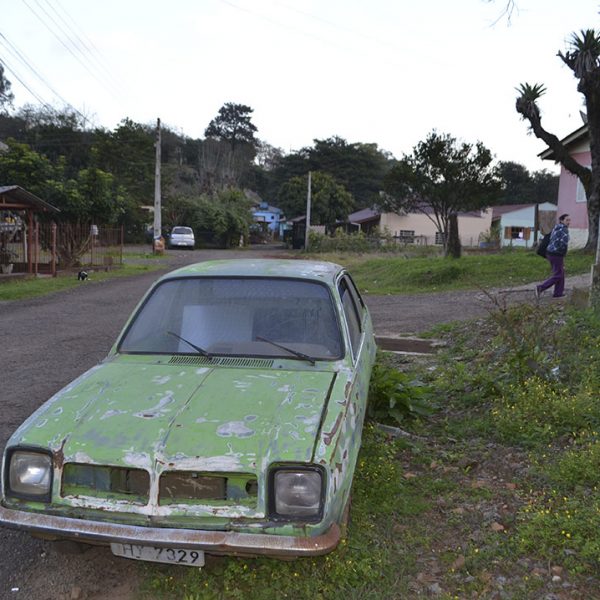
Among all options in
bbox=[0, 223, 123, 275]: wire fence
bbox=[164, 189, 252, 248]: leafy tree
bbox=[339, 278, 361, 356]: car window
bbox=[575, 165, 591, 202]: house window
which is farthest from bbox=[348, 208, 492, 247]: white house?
bbox=[339, 278, 361, 356]: car window

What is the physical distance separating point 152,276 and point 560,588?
777 inches

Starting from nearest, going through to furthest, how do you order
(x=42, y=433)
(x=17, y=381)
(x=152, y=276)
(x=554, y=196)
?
(x=42, y=433) → (x=17, y=381) → (x=152, y=276) → (x=554, y=196)

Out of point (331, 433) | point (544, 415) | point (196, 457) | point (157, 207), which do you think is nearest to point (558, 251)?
point (544, 415)

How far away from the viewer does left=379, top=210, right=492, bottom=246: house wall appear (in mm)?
50594

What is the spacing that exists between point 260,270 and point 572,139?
23.1m

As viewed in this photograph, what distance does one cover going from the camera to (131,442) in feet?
8.71

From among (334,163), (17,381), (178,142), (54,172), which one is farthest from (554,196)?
(17,381)

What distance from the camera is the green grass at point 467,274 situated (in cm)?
1557

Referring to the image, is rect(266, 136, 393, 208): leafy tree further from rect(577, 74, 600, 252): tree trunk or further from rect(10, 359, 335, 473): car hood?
rect(10, 359, 335, 473): car hood

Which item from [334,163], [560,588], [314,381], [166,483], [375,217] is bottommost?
[560,588]

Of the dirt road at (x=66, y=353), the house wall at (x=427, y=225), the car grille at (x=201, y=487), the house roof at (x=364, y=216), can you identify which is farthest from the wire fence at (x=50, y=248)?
the house roof at (x=364, y=216)

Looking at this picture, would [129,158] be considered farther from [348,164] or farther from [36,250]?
[36,250]

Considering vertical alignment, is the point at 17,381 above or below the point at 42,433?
below

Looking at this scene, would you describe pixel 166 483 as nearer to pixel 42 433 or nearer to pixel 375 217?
pixel 42 433
